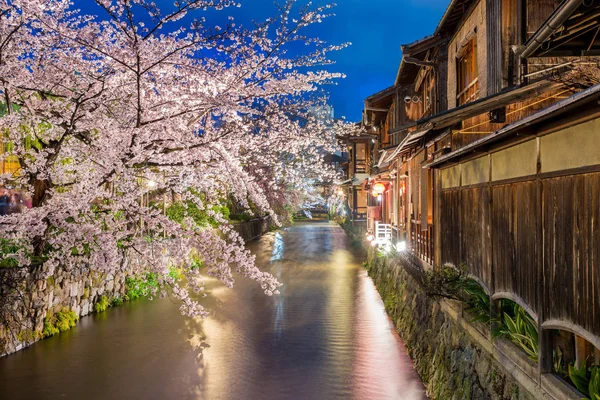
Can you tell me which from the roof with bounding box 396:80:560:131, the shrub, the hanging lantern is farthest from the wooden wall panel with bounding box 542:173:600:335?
the shrub

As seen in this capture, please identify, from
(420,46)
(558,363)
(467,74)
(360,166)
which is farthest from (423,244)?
(360,166)

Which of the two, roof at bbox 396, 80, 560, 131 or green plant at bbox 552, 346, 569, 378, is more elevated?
roof at bbox 396, 80, 560, 131

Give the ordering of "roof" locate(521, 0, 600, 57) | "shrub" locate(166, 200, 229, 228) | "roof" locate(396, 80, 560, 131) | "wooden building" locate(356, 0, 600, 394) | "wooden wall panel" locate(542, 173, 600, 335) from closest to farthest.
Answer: "wooden wall panel" locate(542, 173, 600, 335) → "wooden building" locate(356, 0, 600, 394) → "roof" locate(521, 0, 600, 57) → "roof" locate(396, 80, 560, 131) → "shrub" locate(166, 200, 229, 228)

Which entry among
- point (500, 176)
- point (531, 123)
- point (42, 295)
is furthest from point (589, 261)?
point (42, 295)

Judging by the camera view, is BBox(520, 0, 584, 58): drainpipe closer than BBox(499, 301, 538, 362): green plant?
Yes

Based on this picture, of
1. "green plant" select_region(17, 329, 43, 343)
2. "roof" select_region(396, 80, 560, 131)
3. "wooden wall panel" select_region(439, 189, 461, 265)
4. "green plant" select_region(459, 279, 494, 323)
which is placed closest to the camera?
"green plant" select_region(459, 279, 494, 323)

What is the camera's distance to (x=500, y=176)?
6137 millimetres

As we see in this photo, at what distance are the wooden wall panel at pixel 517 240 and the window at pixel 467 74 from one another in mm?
6804

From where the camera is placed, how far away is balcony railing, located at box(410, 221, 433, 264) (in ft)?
40.0

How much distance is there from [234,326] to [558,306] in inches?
412

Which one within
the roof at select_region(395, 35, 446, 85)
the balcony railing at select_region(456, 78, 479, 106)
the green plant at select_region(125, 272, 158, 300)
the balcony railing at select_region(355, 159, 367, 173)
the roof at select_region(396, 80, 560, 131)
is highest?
the roof at select_region(395, 35, 446, 85)

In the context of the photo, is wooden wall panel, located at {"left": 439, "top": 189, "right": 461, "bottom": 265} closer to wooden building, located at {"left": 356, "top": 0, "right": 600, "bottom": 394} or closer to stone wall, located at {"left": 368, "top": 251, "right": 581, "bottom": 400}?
wooden building, located at {"left": 356, "top": 0, "right": 600, "bottom": 394}

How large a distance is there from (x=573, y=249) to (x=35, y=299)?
Result: 11.7 metres

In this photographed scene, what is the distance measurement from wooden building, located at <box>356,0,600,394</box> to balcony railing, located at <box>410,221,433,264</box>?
2.3 inches
